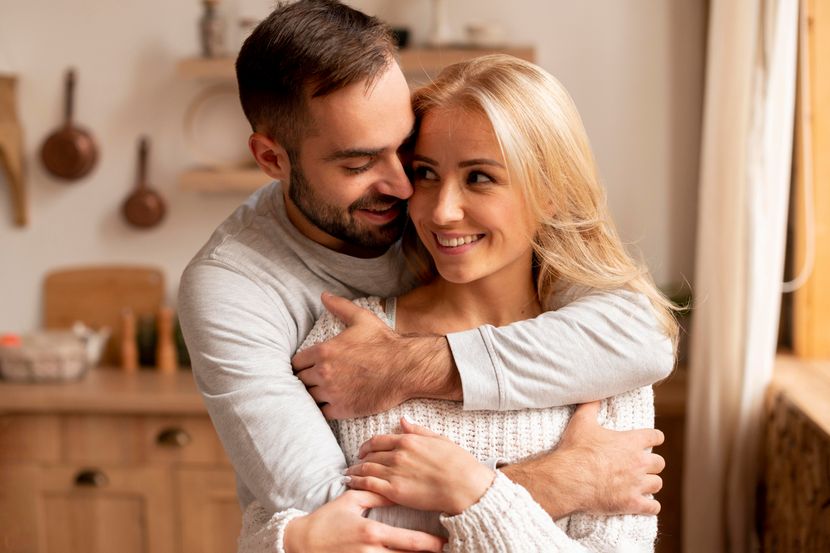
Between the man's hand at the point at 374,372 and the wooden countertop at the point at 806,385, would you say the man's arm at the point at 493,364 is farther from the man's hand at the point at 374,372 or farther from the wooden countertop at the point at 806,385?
the wooden countertop at the point at 806,385

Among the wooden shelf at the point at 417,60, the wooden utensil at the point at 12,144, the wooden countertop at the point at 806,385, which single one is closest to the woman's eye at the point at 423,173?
the wooden countertop at the point at 806,385

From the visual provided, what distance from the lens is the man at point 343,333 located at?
1.42 meters

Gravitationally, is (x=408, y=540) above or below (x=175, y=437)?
above

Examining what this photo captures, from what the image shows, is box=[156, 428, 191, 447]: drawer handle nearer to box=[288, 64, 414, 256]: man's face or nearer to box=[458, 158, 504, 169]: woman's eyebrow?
box=[288, 64, 414, 256]: man's face

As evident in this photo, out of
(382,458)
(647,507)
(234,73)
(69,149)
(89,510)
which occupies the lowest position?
(89,510)

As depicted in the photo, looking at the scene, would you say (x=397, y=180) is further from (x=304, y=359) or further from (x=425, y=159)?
(x=304, y=359)

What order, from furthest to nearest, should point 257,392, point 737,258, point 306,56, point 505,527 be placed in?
point 737,258, point 306,56, point 257,392, point 505,527

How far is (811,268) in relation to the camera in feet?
9.59

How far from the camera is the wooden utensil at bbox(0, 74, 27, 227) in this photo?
3.58 m

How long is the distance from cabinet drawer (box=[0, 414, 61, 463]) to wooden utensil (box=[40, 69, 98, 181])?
92 centimetres

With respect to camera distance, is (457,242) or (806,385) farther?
(806,385)

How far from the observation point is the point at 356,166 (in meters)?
1.58

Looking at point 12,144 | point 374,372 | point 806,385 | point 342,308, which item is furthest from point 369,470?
point 12,144

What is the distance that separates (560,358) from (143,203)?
2.46 metres
